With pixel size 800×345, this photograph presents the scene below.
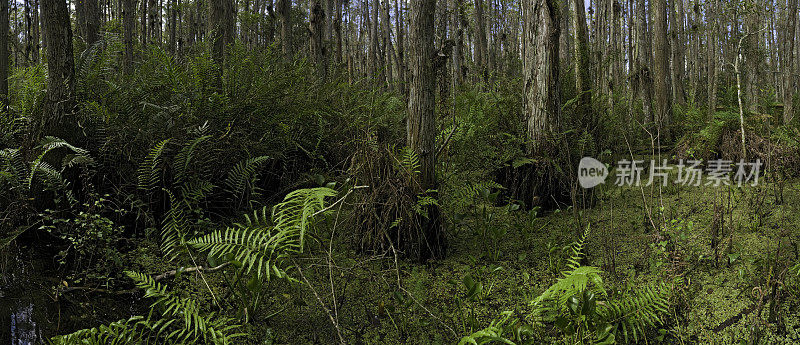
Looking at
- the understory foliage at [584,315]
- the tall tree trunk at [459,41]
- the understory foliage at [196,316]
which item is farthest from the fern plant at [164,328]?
the tall tree trunk at [459,41]

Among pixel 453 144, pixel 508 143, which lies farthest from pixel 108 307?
pixel 508 143

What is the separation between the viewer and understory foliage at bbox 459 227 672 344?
1781 millimetres

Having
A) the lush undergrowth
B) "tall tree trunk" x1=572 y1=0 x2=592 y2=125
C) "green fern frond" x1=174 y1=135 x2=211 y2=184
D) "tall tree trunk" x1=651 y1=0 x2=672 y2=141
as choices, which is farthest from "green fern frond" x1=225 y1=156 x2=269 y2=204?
"tall tree trunk" x1=651 y1=0 x2=672 y2=141

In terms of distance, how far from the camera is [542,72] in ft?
11.8

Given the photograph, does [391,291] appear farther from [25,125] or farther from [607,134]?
[607,134]

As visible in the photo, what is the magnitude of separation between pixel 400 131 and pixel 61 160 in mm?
2522

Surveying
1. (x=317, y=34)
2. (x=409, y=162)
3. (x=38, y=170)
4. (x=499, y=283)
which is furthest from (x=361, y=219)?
(x=317, y=34)

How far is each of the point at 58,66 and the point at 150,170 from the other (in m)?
0.89

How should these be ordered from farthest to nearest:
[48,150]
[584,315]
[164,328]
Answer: [48,150]
[164,328]
[584,315]

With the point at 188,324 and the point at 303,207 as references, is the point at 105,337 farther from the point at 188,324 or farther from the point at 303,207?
the point at 303,207

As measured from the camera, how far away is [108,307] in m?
2.14

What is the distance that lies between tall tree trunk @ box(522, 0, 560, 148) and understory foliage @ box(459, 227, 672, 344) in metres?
1.73

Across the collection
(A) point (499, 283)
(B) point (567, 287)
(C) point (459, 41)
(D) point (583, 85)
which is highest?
(C) point (459, 41)

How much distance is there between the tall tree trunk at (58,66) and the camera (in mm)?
2791
